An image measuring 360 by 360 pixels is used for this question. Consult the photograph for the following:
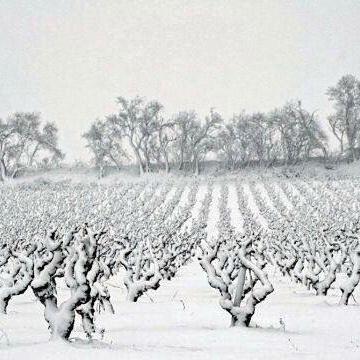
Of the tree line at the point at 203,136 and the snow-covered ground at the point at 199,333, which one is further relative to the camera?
the tree line at the point at 203,136

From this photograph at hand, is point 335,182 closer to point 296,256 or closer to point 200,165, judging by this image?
point 200,165

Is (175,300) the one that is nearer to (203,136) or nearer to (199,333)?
(199,333)

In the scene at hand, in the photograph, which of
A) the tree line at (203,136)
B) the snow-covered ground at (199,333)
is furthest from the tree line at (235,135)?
the snow-covered ground at (199,333)

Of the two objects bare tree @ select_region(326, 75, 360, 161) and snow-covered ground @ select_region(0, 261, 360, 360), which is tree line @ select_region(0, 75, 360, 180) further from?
snow-covered ground @ select_region(0, 261, 360, 360)

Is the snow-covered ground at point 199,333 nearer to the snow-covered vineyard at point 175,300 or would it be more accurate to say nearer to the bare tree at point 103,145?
the snow-covered vineyard at point 175,300

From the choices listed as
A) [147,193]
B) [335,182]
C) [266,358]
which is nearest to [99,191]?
[147,193]

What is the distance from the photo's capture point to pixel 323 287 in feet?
60.2

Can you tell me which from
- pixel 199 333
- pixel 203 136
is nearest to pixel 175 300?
pixel 199 333

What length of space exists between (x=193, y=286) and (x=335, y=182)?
4500 cm

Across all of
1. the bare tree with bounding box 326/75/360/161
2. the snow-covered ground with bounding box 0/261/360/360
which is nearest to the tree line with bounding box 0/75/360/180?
the bare tree with bounding box 326/75/360/161

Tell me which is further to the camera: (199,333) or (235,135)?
(235,135)

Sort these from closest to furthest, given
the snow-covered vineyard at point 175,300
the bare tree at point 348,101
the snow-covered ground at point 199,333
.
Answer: the snow-covered ground at point 199,333
the snow-covered vineyard at point 175,300
the bare tree at point 348,101

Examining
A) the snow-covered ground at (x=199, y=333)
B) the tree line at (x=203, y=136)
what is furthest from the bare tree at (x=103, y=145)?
the snow-covered ground at (x=199, y=333)

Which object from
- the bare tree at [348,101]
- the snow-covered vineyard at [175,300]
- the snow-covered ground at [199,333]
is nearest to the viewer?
the snow-covered ground at [199,333]
